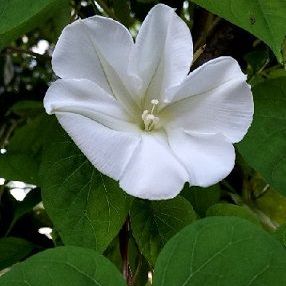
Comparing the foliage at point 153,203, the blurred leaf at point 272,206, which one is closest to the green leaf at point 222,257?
→ the foliage at point 153,203

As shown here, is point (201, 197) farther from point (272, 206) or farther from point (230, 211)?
point (272, 206)

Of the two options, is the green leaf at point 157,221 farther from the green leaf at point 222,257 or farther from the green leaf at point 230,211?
the green leaf at point 222,257

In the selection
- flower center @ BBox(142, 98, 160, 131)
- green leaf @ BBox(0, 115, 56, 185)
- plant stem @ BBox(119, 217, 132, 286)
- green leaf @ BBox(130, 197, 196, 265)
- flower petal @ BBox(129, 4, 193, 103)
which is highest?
flower petal @ BBox(129, 4, 193, 103)

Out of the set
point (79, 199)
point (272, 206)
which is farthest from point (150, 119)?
point (272, 206)

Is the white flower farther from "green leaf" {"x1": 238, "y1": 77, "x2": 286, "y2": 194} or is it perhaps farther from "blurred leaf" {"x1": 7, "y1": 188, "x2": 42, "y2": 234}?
"blurred leaf" {"x1": 7, "y1": 188, "x2": 42, "y2": 234}

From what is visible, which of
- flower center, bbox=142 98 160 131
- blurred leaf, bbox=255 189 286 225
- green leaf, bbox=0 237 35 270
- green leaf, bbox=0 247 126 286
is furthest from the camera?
blurred leaf, bbox=255 189 286 225

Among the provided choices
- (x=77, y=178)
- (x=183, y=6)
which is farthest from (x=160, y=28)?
(x=183, y=6)

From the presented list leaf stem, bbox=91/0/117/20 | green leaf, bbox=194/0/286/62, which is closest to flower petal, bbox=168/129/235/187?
green leaf, bbox=194/0/286/62
